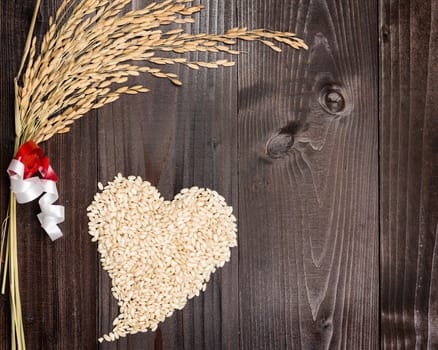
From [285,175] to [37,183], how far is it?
1.57ft

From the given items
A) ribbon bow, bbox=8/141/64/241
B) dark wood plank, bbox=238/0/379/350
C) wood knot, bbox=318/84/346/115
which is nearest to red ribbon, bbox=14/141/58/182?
ribbon bow, bbox=8/141/64/241

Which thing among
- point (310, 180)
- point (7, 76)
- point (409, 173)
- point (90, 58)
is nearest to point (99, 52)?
point (90, 58)

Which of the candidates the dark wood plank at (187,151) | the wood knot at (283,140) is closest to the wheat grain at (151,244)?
the dark wood plank at (187,151)

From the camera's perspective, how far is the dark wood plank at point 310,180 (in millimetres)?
1080

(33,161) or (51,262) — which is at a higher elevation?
(33,161)

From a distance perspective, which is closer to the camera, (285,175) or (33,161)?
(33,161)

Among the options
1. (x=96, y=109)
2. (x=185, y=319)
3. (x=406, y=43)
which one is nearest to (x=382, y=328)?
(x=185, y=319)

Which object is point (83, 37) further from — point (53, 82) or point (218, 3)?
point (218, 3)

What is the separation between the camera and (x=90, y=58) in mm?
1017

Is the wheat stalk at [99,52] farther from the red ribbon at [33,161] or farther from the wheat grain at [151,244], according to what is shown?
the wheat grain at [151,244]

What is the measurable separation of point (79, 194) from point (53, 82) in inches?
8.8

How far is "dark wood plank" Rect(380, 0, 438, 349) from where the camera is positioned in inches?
43.1

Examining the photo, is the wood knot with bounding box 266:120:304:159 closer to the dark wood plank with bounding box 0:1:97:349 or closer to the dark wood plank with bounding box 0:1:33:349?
the dark wood plank with bounding box 0:1:97:349

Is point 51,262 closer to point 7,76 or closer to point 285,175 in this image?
point 7,76
